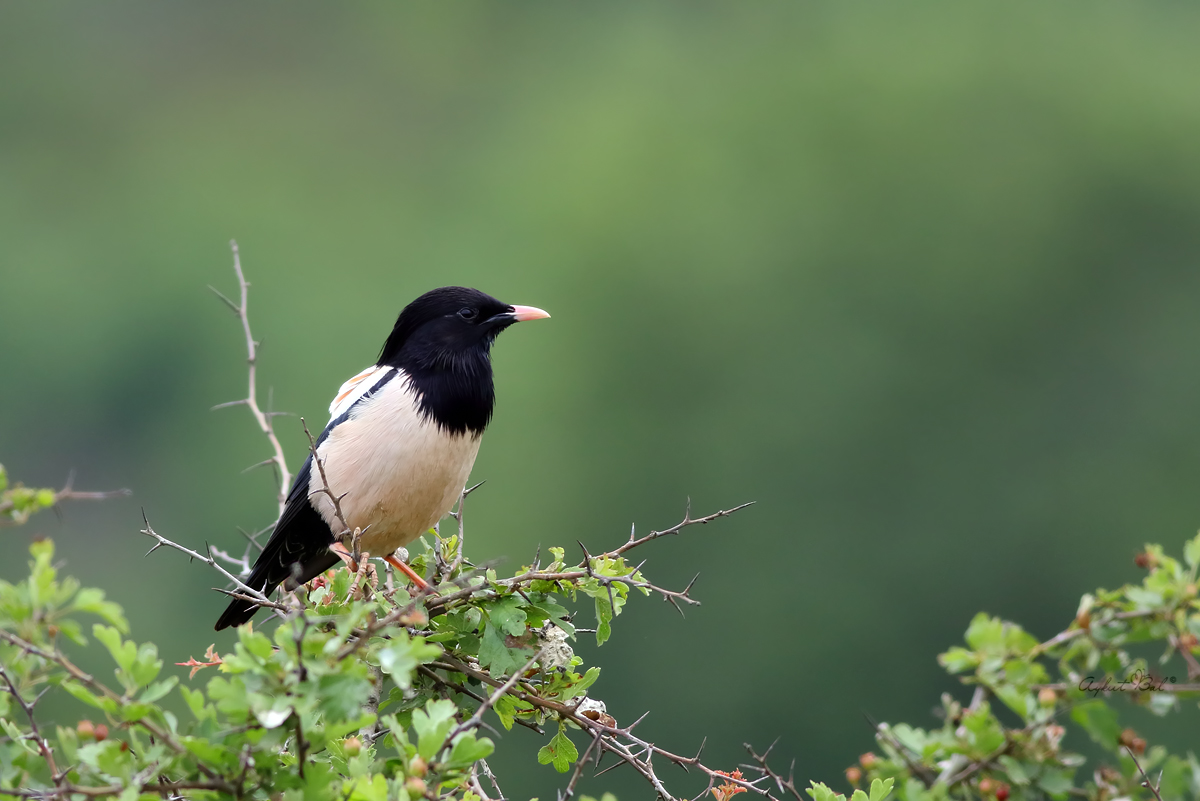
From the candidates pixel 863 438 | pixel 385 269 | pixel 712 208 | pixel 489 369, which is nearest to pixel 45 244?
pixel 385 269

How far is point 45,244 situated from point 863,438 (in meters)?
34.3

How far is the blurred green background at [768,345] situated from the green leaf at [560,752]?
59.5 feet

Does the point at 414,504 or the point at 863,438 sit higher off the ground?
the point at 414,504

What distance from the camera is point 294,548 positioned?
4.96m

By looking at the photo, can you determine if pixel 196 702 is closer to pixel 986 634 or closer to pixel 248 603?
pixel 986 634

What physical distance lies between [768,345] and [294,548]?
3299 cm

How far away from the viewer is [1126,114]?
42.3m

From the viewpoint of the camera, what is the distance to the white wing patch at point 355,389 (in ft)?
16.2

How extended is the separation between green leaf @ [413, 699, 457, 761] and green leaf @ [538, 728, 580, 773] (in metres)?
1.23

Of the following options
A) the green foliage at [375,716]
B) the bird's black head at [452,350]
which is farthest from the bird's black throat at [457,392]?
the green foliage at [375,716]

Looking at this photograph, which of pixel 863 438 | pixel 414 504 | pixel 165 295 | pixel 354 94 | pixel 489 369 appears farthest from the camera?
pixel 354 94

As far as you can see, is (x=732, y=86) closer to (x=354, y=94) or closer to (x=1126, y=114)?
(x=1126, y=114)

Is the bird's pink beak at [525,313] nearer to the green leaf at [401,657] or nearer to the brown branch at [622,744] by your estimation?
the brown branch at [622,744]

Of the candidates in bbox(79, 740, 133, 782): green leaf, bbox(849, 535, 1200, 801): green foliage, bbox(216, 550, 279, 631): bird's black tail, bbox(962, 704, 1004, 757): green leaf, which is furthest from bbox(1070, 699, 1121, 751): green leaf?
bbox(216, 550, 279, 631): bird's black tail
